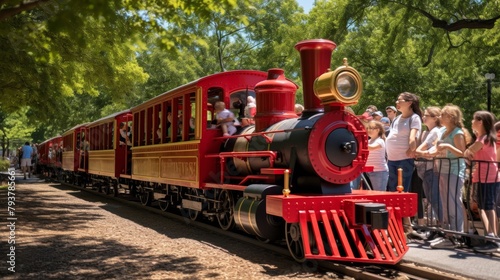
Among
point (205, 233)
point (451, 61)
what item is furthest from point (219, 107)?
point (451, 61)

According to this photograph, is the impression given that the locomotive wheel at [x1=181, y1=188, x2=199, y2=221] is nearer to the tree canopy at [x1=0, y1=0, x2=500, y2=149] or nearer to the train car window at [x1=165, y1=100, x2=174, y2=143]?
the train car window at [x1=165, y1=100, x2=174, y2=143]

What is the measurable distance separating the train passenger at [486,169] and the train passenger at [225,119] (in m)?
3.82

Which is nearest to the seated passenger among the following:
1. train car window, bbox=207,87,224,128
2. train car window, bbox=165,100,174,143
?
train car window, bbox=207,87,224,128

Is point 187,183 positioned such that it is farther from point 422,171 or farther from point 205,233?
point 422,171

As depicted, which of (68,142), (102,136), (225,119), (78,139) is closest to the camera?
(225,119)

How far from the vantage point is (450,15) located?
16656 millimetres

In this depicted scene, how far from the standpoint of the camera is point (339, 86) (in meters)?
6.42

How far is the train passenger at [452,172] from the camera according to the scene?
22.5 feet

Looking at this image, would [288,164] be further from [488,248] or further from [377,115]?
[377,115]

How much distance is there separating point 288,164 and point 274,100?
49.8 inches

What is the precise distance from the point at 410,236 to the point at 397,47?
1057 centimetres

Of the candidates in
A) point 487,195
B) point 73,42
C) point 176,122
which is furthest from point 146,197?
point 487,195

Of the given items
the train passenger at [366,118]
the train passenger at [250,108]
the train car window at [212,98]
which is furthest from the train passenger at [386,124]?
the train car window at [212,98]

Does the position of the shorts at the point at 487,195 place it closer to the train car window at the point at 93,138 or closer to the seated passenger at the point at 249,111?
the seated passenger at the point at 249,111
